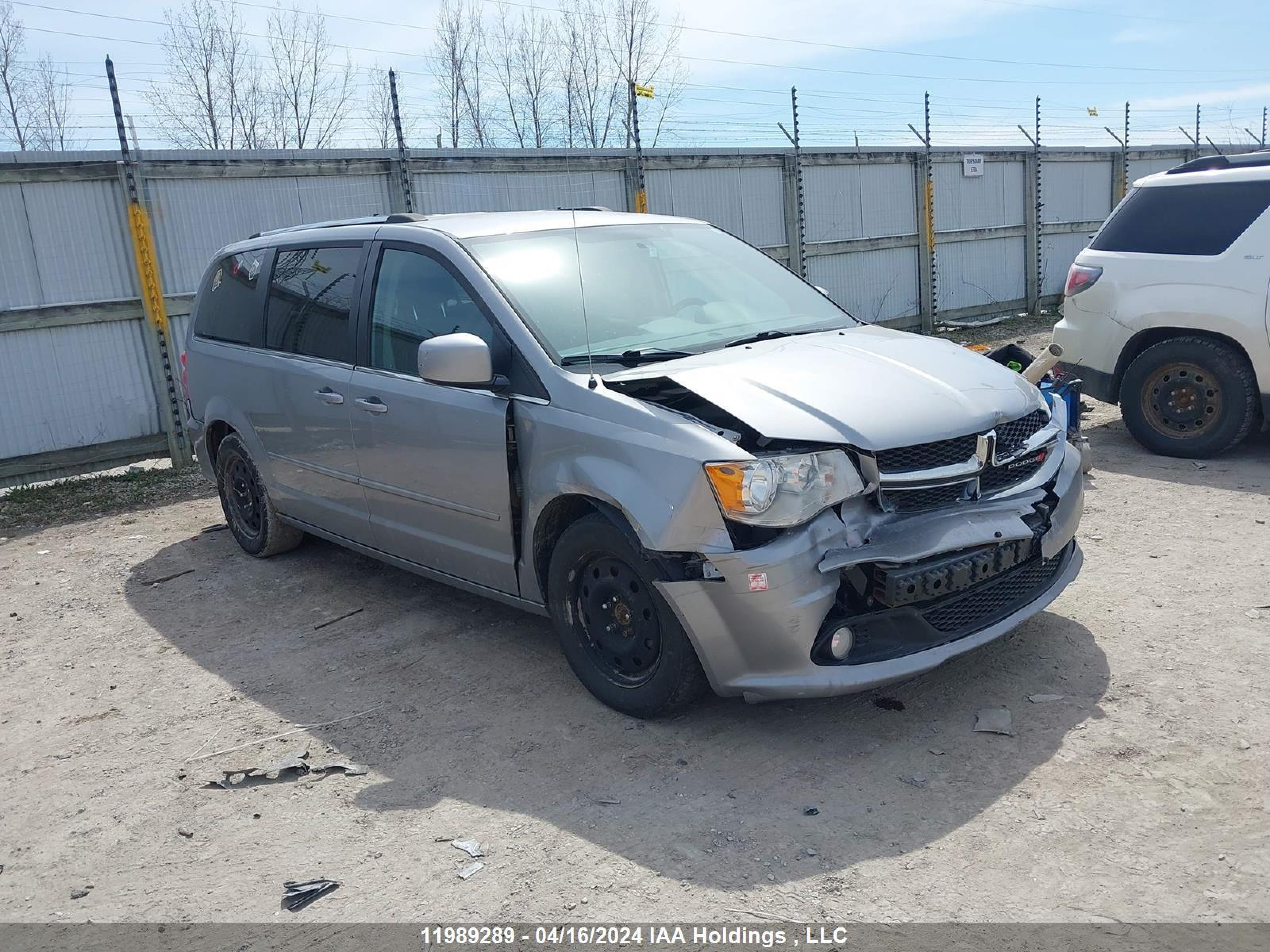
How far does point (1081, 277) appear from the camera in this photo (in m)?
7.91

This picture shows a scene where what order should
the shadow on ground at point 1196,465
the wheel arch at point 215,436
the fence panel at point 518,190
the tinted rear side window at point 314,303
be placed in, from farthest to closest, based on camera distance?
the fence panel at point 518,190, the shadow on ground at point 1196,465, the wheel arch at point 215,436, the tinted rear side window at point 314,303

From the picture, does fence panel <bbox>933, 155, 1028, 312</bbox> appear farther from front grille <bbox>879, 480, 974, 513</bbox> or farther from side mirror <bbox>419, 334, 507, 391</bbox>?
side mirror <bbox>419, 334, 507, 391</bbox>

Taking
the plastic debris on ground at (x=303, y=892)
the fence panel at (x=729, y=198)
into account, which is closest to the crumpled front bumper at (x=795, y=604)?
the plastic debris on ground at (x=303, y=892)

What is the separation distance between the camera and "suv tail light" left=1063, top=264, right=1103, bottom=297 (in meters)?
7.82

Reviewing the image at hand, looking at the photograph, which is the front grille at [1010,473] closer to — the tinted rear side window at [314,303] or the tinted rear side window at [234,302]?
the tinted rear side window at [314,303]

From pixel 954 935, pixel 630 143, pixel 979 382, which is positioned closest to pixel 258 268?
pixel 979 382

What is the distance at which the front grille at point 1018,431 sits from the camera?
4066 mm

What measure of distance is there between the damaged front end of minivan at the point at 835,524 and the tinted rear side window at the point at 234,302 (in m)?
2.93

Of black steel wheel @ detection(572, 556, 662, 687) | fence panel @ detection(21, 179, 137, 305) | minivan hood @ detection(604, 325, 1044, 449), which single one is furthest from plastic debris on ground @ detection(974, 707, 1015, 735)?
fence panel @ detection(21, 179, 137, 305)

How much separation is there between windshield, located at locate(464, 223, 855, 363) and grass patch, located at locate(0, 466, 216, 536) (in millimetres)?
5023

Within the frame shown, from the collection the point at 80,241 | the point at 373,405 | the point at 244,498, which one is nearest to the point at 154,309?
the point at 80,241

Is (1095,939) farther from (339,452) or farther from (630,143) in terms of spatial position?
(630,143)

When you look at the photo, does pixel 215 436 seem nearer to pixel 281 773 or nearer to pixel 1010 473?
pixel 281 773

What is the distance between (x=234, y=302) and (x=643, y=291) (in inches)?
113
